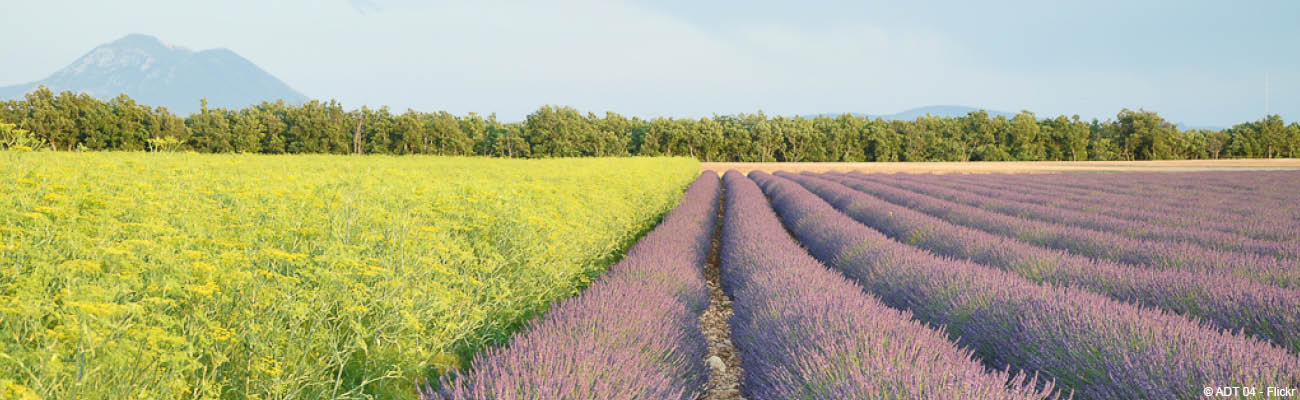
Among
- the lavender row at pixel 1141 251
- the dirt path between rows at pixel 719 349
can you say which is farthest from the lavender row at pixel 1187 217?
the dirt path between rows at pixel 719 349

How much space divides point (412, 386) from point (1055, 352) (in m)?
3.58

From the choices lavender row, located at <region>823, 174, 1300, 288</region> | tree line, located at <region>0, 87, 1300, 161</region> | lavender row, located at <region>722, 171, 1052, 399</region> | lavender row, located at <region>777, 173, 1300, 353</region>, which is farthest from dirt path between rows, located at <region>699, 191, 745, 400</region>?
tree line, located at <region>0, 87, 1300, 161</region>

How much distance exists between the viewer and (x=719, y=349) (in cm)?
444

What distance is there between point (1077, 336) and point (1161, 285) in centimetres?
186

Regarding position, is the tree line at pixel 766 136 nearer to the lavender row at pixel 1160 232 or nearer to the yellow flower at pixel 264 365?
the lavender row at pixel 1160 232

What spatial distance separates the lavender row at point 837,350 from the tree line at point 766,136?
50.4 meters

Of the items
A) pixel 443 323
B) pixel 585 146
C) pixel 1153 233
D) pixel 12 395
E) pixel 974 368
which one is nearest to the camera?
pixel 12 395

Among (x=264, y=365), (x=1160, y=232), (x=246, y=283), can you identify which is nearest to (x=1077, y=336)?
(x=264, y=365)

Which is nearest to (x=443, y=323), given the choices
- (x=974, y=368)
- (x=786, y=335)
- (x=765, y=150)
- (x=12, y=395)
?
(x=12, y=395)

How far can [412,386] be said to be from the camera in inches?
109

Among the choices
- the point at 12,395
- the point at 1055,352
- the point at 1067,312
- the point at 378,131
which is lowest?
the point at 1055,352

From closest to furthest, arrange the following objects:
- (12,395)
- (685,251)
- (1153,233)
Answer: (12,395), (685,251), (1153,233)

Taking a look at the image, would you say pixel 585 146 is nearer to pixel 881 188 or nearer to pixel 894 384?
pixel 881 188

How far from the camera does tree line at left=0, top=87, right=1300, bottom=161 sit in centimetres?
4978
